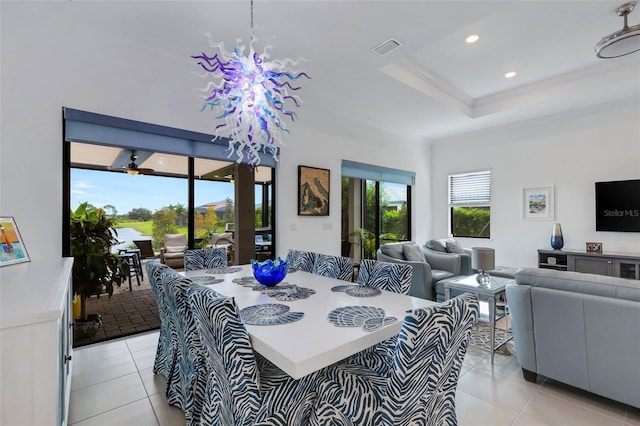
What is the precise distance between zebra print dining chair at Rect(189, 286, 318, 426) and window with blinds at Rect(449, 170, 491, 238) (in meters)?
5.42

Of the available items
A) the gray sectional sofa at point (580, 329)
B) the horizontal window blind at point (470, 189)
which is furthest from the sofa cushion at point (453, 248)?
the gray sectional sofa at point (580, 329)

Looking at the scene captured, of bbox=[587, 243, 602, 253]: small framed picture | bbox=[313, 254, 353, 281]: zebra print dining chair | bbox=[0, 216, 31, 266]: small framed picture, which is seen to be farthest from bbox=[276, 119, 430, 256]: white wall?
bbox=[587, 243, 602, 253]: small framed picture

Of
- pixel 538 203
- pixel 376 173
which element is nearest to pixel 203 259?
pixel 376 173

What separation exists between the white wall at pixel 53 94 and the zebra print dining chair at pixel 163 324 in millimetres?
1267

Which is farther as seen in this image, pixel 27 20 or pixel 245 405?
pixel 27 20

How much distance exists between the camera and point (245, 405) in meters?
1.20

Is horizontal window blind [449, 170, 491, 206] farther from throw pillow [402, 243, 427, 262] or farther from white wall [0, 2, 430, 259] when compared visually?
white wall [0, 2, 430, 259]

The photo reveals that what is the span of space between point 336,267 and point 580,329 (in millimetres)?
1743

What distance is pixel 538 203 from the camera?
196 inches

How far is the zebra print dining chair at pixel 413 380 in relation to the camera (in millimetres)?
1066

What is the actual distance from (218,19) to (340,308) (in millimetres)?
2664

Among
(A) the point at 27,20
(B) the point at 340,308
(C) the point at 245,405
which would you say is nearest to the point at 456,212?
(B) the point at 340,308

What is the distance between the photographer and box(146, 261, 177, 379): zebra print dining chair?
1951mm

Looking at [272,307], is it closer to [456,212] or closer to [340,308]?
[340,308]
